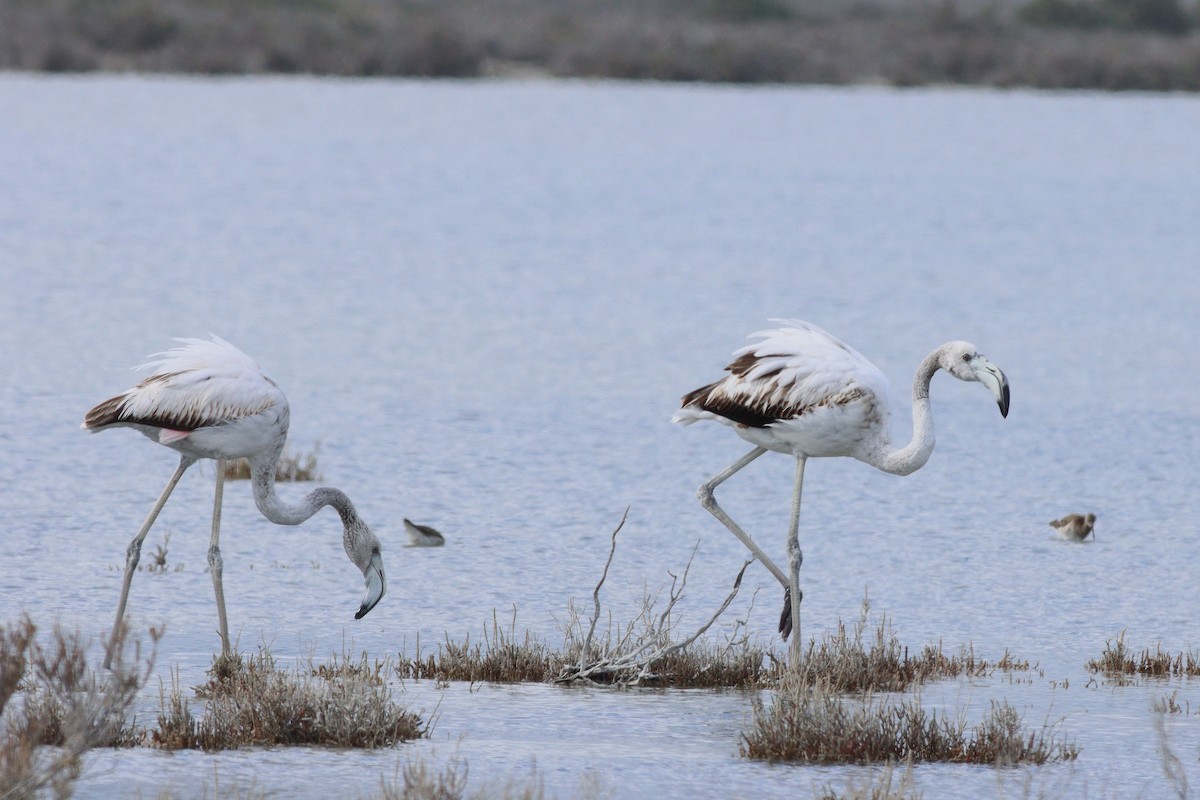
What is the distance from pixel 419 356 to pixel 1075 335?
7.50 m

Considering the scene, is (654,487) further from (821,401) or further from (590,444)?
(821,401)

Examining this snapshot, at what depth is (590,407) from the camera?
15977 mm

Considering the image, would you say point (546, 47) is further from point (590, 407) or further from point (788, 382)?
point (788, 382)

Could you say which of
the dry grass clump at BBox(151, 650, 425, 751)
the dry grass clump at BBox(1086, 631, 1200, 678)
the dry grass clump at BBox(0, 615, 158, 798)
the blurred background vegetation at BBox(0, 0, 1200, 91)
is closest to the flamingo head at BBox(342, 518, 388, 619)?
the dry grass clump at BBox(151, 650, 425, 751)

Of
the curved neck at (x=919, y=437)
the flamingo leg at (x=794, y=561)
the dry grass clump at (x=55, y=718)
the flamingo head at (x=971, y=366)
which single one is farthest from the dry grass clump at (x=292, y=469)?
the dry grass clump at (x=55, y=718)

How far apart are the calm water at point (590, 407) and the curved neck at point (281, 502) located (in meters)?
0.65

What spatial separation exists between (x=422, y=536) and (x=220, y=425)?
2.77 meters

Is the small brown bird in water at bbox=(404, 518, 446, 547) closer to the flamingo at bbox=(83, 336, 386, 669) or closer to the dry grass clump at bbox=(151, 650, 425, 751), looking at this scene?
the flamingo at bbox=(83, 336, 386, 669)

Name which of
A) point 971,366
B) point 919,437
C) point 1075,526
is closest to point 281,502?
point 919,437

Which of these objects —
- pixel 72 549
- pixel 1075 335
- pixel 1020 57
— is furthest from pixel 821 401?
pixel 1020 57

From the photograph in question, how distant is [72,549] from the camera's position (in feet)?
34.5

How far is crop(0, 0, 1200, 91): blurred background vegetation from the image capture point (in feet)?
184

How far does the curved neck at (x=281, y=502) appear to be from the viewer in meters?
8.55

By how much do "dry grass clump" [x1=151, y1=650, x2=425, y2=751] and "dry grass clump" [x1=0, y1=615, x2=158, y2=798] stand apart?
21 cm
